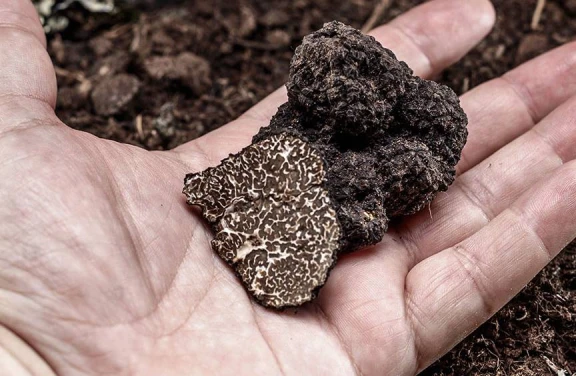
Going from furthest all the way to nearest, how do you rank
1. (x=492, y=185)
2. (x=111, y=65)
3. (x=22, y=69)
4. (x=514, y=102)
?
(x=111, y=65) < (x=514, y=102) < (x=492, y=185) < (x=22, y=69)

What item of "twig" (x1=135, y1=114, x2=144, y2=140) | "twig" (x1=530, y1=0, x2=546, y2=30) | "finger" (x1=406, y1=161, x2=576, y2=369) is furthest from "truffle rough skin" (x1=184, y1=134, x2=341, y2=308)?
"twig" (x1=530, y1=0, x2=546, y2=30)

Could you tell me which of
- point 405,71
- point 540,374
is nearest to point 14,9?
point 405,71

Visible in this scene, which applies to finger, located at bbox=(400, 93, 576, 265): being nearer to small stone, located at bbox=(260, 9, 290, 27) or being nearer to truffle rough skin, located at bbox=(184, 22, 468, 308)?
truffle rough skin, located at bbox=(184, 22, 468, 308)

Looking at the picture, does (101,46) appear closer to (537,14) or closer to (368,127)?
(368,127)

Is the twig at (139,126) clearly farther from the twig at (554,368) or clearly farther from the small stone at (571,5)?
the small stone at (571,5)

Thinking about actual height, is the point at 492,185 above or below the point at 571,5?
below

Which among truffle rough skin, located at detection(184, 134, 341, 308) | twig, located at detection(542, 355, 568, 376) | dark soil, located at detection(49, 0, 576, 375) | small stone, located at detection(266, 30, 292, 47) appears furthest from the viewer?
small stone, located at detection(266, 30, 292, 47)

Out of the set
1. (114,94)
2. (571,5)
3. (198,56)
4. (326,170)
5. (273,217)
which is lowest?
(114,94)

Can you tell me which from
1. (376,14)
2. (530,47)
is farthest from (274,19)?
(530,47)
